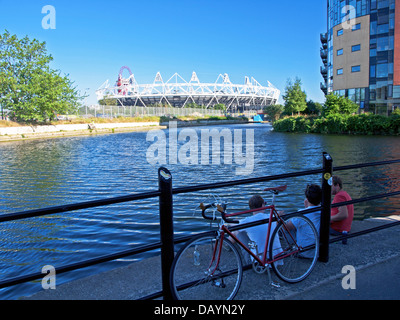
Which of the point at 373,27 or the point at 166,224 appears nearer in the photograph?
the point at 166,224

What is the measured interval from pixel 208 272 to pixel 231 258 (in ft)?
0.84

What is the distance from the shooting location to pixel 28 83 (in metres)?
52.4

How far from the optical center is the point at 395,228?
509 centimetres

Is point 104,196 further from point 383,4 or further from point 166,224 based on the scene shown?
point 383,4

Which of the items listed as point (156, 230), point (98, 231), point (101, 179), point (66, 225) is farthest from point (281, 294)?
point (101, 179)

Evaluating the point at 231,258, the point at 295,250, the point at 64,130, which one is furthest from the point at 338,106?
the point at 231,258

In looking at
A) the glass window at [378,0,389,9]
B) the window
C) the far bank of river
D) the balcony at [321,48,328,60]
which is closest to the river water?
the far bank of river

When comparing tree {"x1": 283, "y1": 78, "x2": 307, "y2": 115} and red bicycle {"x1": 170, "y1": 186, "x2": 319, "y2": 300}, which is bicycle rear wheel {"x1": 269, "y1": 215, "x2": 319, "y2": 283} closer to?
red bicycle {"x1": 170, "y1": 186, "x2": 319, "y2": 300}

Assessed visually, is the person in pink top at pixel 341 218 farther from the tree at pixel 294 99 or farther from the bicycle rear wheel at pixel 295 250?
the tree at pixel 294 99

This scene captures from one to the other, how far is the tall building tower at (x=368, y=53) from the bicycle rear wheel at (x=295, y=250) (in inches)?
1920

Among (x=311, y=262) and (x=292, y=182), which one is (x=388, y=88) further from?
(x=311, y=262)

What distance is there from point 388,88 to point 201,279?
51.6 m

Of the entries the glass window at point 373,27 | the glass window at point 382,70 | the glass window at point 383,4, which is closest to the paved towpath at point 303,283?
the glass window at point 382,70

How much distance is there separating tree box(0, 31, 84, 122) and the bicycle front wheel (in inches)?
2113
